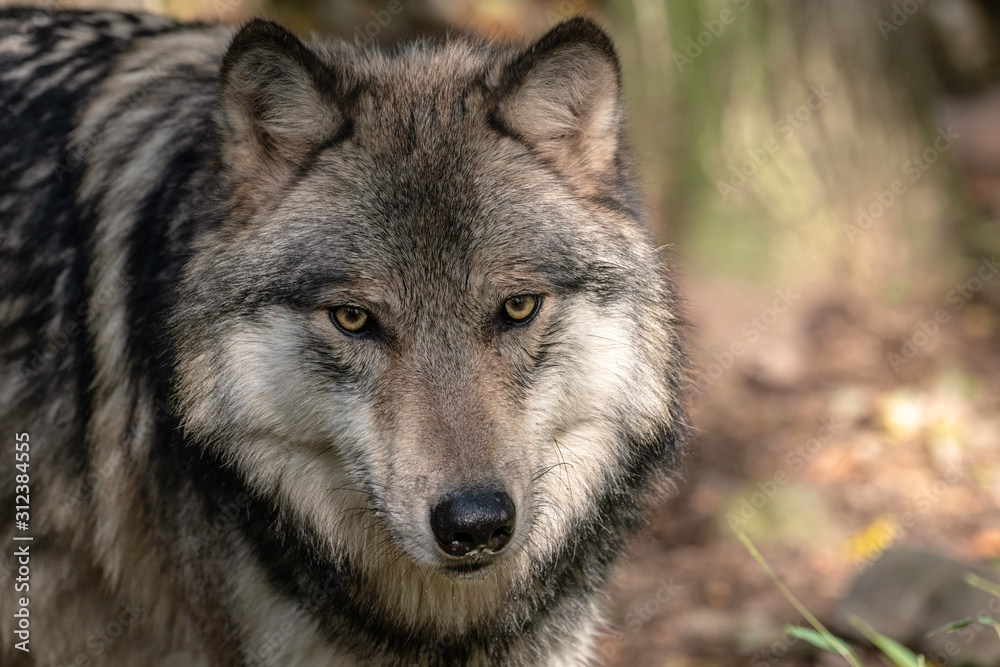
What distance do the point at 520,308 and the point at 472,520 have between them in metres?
0.66

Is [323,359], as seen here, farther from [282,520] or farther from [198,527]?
[198,527]

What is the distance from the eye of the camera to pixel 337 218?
2762 mm

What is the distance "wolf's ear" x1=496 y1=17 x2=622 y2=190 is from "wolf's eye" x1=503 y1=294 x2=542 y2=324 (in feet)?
1.57

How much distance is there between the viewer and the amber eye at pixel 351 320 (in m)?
2.71

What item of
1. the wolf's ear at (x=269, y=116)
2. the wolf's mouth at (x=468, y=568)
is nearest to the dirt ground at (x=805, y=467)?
the wolf's mouth at (x=468, y=568)

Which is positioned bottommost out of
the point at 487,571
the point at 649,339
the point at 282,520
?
the point at 282,520

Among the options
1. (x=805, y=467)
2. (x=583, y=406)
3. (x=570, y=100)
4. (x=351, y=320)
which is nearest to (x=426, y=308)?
(x=351, y=320)

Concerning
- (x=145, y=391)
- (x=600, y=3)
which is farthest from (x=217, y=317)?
(x=600, y=3)

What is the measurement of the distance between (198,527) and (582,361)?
54.1 inches

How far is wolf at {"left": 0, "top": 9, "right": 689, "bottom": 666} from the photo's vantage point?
2695 millimetres

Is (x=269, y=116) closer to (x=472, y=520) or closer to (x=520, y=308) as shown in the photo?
(x=520, y=308)

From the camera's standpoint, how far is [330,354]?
8.93ft

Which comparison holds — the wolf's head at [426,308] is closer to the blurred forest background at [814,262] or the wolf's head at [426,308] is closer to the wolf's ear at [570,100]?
the wolf's ear at [570,100]

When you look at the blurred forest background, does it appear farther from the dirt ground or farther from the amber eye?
the amber eye
